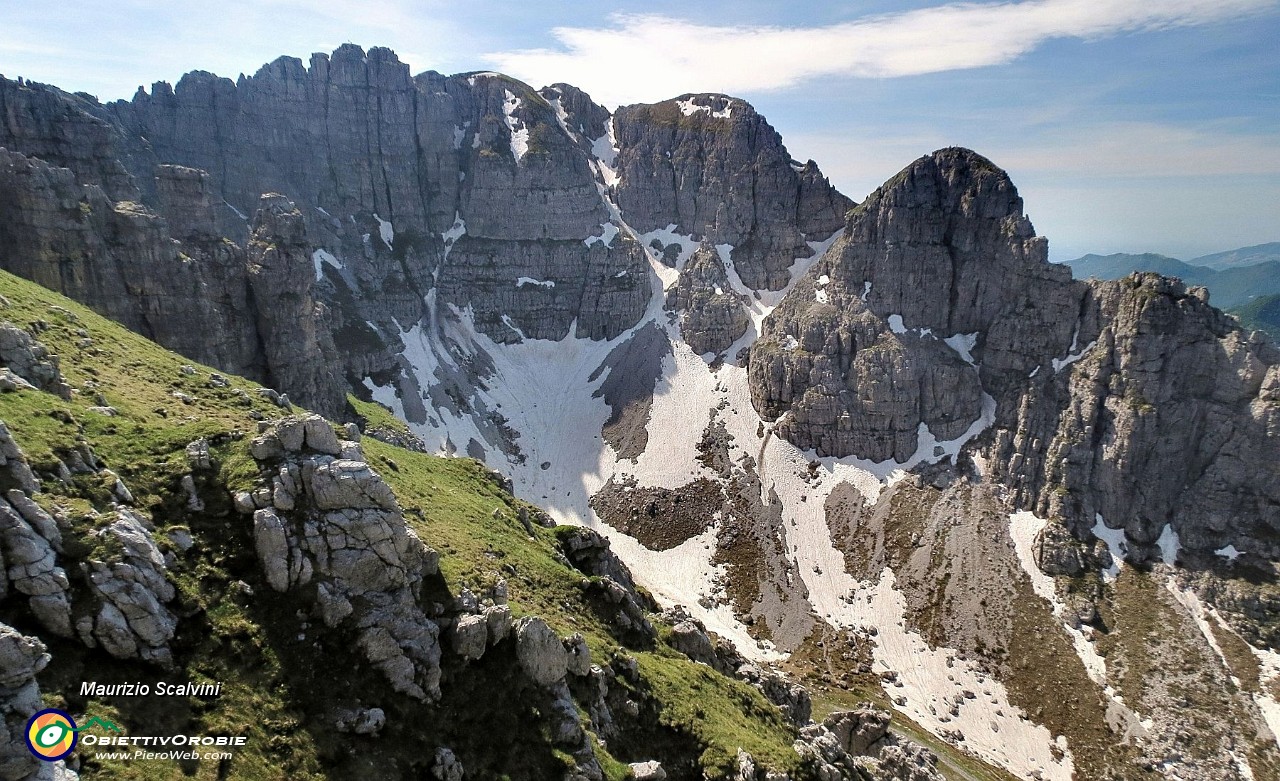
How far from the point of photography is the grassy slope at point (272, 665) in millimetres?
19109

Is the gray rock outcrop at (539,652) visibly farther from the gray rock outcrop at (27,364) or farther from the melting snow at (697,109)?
the melting snow at (697,109)

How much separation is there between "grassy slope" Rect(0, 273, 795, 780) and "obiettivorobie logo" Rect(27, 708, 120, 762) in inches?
32.5

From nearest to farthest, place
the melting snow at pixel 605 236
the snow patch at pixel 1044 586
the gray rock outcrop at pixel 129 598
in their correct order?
the gray rock outcrop at pixel 129 598 → the snow patch at pixel 1044 586 → the melting snow at pixel 605 236

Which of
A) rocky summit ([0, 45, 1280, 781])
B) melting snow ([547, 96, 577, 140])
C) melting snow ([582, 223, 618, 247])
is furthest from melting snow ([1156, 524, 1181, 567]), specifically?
melting snow ([547, 96, 577, 140])

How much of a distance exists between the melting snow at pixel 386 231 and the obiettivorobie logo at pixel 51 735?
15065cm

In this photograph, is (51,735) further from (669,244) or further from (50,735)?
(669,244)

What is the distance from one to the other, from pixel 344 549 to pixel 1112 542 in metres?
108

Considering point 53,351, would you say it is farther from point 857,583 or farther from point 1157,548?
point 1157,548

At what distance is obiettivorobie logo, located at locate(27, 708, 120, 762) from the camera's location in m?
15.5

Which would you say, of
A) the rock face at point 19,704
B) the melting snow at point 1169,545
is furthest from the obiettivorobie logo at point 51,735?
the melting snow at point 1169,545

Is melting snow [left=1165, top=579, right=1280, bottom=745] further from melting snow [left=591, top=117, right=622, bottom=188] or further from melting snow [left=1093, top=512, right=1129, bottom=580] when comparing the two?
melting snow [left=591, top=117, right=622, bottom=188]

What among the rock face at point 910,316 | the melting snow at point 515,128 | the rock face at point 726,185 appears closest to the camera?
the rock face at point 910,316

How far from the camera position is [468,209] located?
167000 millimetres

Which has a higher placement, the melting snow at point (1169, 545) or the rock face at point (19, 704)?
the rock face at point (19, 704)
